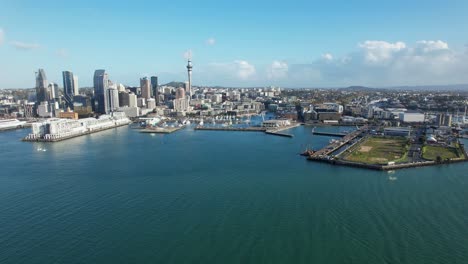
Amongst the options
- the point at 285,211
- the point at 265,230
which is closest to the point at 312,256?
the point at 265,230

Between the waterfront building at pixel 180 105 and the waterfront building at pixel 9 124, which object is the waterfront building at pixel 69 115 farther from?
the waterfront building at pixel 180 105

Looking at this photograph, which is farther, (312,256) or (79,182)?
(79,182)

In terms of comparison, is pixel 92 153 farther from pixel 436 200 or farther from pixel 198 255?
pixel 436 200

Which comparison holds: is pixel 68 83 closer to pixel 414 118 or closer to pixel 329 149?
pixel 329 149

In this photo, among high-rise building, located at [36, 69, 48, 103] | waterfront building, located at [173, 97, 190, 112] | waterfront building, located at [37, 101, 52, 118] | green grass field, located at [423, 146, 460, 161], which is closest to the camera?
green grass field, located at [423, 146, 460, 161]

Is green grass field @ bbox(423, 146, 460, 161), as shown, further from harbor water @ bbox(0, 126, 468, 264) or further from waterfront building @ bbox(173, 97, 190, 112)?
waterfront building @ bbox(173, 97, 190, 112)

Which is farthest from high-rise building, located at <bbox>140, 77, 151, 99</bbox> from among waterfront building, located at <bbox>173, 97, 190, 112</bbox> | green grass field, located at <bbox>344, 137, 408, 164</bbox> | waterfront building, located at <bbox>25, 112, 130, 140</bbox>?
green grass field, located at <bbox>344, 137, 408, 164</bbox>

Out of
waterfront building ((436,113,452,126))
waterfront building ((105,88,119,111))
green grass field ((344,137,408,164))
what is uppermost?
waterfront building ((105,88,119,111))
